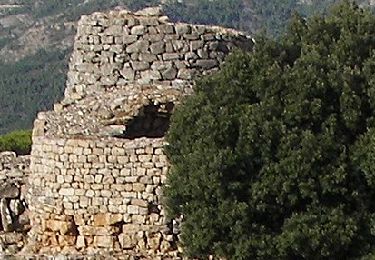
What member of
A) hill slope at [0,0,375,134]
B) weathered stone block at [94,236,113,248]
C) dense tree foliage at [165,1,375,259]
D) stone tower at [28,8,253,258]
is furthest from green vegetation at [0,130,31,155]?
hill slope at [0,0,375,134]

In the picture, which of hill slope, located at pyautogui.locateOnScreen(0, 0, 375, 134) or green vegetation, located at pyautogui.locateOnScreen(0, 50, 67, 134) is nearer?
green vegetation, located at pyautogui.locateOnScreen(0, 50, 67, 134)

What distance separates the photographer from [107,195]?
12.5 m

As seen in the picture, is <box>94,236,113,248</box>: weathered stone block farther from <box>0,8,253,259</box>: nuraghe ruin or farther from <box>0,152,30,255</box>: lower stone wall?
<box>0,152,30,255</box>: lower stone wall

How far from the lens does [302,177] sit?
37.3 ft

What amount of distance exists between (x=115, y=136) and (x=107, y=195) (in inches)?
42.7

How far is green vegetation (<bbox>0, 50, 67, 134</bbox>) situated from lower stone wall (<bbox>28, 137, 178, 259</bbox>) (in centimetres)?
10333

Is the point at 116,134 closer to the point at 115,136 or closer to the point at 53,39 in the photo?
the point at 115,136

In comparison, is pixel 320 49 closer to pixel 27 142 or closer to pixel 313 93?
pixel 313 93

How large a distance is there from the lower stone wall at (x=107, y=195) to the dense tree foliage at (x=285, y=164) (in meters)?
0.39

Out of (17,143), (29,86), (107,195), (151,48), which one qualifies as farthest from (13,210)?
(29,86)

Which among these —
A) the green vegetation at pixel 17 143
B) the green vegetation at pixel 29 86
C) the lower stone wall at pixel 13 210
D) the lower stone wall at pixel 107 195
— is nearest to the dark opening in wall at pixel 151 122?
the lower stone wall at pixel 107 195

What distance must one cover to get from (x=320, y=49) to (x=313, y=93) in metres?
0.77

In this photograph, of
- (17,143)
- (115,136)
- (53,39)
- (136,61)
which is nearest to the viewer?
(115,136)

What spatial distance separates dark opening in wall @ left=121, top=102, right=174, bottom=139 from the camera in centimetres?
1394
